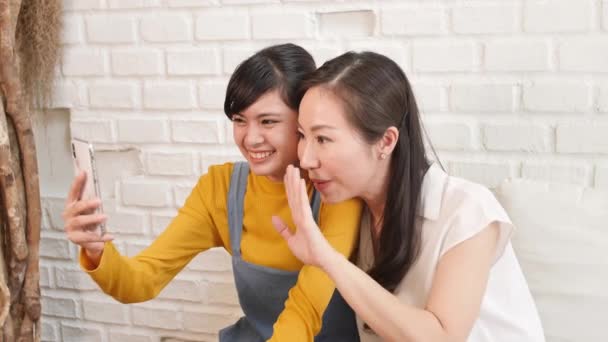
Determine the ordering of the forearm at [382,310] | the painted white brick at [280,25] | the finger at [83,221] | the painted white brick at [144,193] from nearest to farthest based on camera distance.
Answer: the forearm at [382,310] → the finger at [83,221] → the painted white brick at [280,25] → the painted white brick at [144,193]

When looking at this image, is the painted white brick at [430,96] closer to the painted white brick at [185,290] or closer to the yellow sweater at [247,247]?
the yellow sweater at [247,247]

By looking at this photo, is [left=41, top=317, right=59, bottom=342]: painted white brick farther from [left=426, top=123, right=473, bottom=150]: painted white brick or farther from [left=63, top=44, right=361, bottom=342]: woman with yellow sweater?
[left=426, top=123, right=473, bottom=150]: painted white brick

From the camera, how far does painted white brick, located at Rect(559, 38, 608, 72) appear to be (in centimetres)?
144

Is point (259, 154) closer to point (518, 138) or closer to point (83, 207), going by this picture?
point (83, 207)

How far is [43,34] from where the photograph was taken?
71.1 inches

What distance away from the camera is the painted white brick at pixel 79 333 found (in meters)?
2.03

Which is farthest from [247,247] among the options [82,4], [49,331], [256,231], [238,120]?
[49,331]

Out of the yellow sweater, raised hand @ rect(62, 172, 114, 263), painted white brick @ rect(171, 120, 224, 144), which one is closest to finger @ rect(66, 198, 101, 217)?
raised hand @ rect(62, 172, 114, 263)

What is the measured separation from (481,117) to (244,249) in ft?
2.07

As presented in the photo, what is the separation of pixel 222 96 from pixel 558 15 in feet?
2.74

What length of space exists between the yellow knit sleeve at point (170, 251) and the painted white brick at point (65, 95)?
0.68 metres

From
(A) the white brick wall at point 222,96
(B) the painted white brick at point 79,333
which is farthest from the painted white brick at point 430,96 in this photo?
(B) the painted white brick at point 79,333

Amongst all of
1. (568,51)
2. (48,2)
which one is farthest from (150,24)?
(568,51)

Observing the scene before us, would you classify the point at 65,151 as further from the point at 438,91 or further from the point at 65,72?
the point at 438,91
